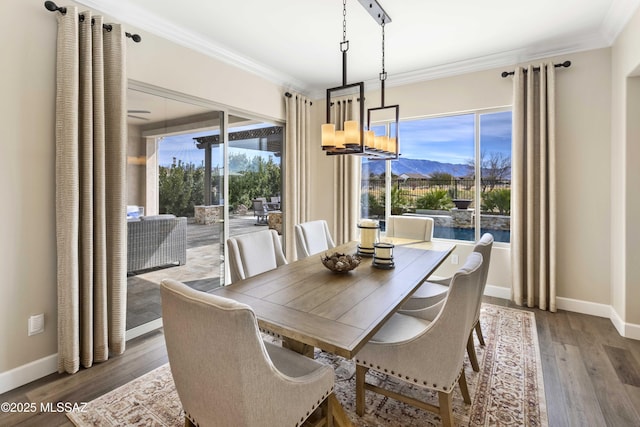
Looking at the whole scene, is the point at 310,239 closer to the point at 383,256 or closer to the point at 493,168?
the point at 383,256

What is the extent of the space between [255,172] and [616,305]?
4072 millimetres

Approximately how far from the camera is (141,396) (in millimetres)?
2027

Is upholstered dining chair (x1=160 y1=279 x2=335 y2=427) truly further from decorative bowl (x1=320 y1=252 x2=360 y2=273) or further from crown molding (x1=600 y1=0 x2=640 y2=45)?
crown molding (x1=600 y1=0 x2=640 y2=45)

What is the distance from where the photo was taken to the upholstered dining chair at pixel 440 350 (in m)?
1.45

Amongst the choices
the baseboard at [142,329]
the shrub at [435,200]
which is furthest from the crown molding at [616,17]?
the baseboard at [142,329]

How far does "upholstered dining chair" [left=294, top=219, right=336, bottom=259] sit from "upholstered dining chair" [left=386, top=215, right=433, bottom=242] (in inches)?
32.3

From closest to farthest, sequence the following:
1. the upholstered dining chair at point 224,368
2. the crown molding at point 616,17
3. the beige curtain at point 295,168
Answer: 1. the upholstered dining chair at point 224,368
2. the crown molding at point 616,17
3. the beige curtain at point 295,168

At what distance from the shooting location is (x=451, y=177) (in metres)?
4.20

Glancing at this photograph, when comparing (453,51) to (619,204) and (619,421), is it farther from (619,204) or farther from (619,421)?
(619,421)

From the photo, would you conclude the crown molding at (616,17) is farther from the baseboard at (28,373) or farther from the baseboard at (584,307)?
the baseboard at (28,373)

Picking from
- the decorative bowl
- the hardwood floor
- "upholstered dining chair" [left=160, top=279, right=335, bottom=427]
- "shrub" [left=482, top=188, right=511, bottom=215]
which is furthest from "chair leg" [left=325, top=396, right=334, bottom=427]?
"shrub" [left=482, top=188, right=511, bottom=215]

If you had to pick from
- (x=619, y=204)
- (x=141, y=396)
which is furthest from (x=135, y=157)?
(x=619, y=204)

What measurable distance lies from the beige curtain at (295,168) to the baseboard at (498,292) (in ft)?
8.22

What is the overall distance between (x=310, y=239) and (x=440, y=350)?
1.80 meters
